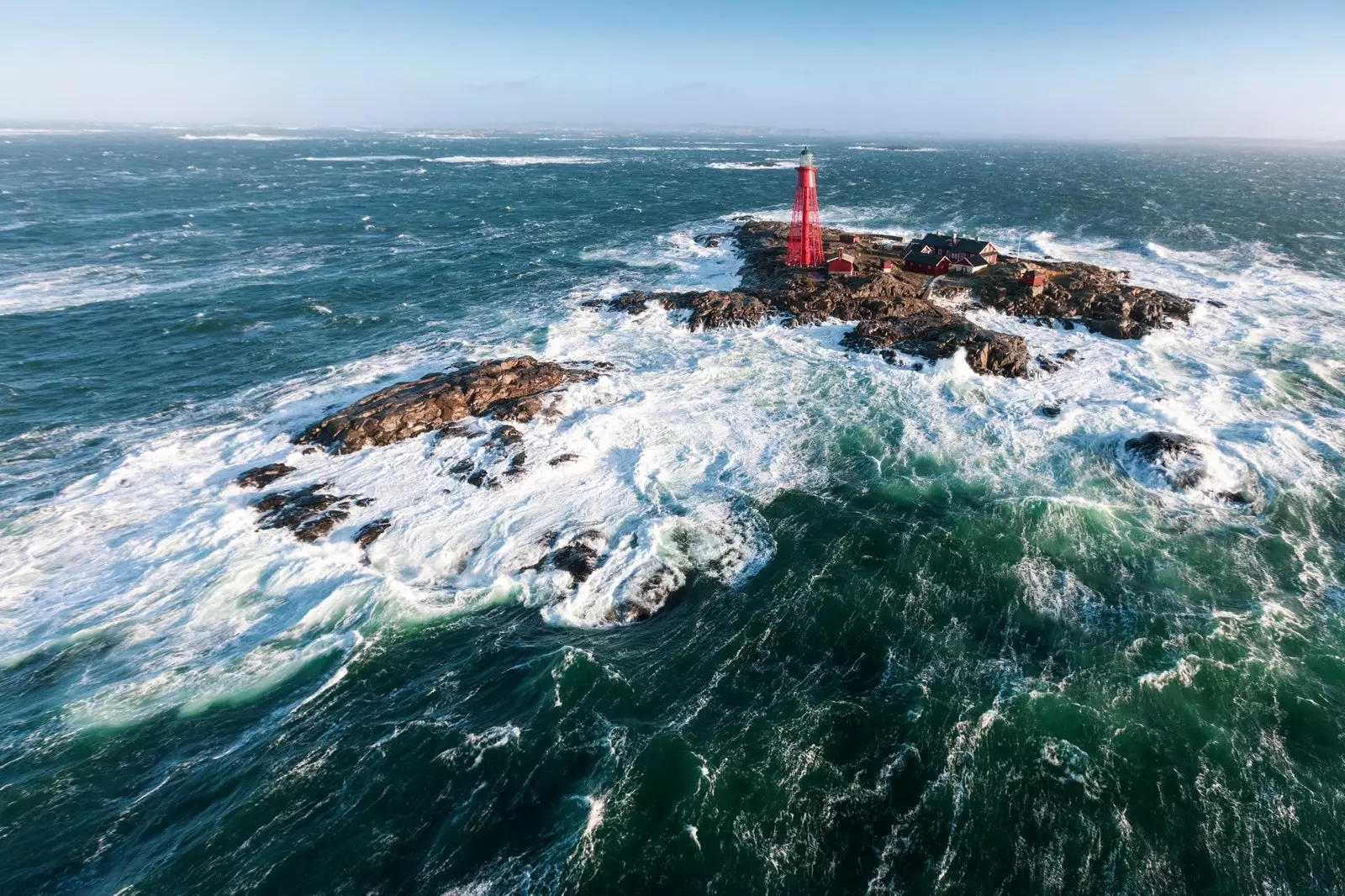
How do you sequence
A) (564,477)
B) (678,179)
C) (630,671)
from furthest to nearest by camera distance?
(678,179)
(564,477)
(630,671)

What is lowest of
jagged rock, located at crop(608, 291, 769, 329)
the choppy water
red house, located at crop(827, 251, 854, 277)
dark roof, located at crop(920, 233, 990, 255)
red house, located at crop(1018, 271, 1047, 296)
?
the choppy water

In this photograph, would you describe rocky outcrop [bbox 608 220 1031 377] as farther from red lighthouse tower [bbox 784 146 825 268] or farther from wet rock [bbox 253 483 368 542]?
wet rock [bbox 253 483 368 542]

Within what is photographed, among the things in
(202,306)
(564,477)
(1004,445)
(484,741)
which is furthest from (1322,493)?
(202,306)

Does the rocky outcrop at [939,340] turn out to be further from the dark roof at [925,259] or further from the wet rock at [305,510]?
the wet rock at [305,510]

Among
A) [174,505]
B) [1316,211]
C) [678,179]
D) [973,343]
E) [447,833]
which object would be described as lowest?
[447,833]

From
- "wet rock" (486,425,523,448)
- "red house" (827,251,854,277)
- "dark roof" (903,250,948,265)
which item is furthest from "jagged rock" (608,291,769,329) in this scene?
"wet rock" (486,425,523,448)

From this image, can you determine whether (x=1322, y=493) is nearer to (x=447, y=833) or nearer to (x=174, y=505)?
(x=447, y=833)

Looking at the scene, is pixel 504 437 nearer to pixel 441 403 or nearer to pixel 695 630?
pixel 441 403
